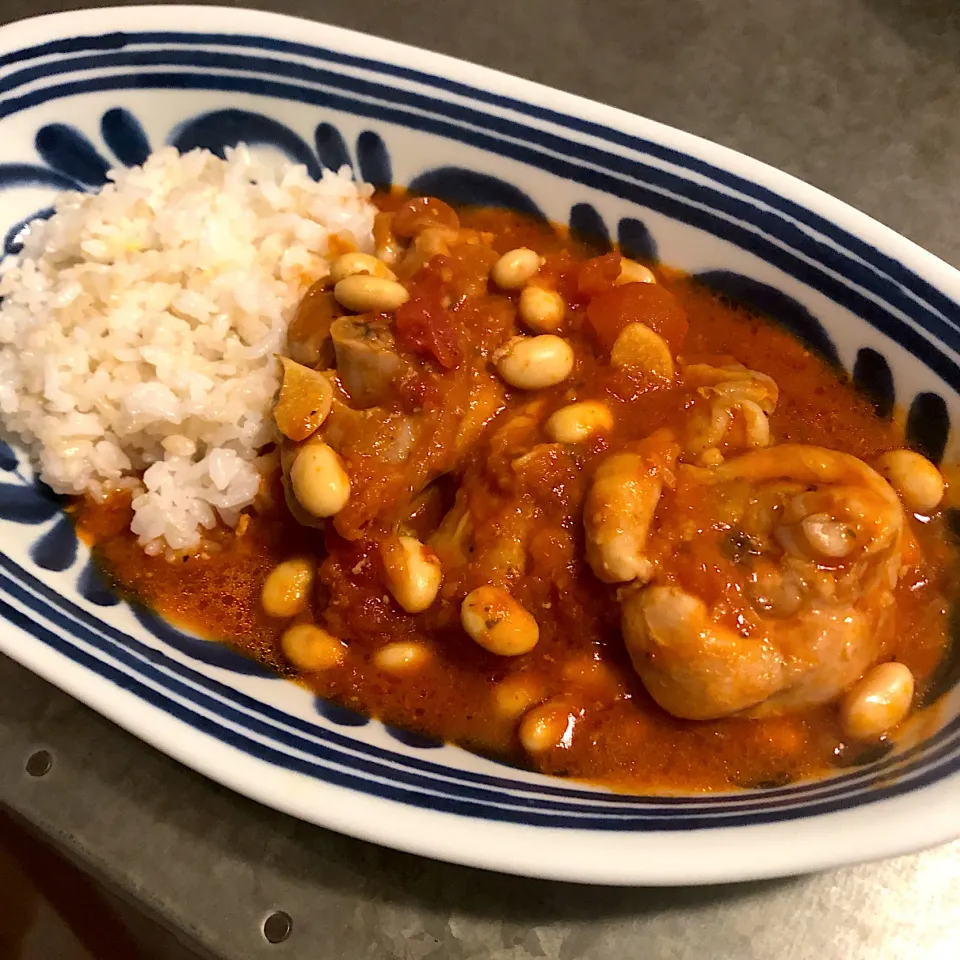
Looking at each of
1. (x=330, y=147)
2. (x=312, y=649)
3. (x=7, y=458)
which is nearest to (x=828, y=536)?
(x=312, y=649)

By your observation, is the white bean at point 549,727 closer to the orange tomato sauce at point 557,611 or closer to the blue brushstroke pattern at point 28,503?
the orange tomato sauce at point 557,611

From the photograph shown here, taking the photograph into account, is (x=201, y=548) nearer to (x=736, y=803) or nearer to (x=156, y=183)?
(x=156, y=183)

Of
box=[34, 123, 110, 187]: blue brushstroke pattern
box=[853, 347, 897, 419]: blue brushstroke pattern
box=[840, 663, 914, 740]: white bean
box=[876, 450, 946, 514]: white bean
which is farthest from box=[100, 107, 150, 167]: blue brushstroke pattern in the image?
box=[840, 663, 914, 740]: white bean

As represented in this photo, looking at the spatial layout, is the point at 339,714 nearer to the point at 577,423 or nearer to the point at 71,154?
the point at 577,423

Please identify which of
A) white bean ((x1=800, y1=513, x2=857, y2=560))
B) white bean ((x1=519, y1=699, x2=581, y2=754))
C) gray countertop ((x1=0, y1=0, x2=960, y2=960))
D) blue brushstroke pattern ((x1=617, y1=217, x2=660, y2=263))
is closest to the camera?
white bean ((x1=800, y1=513, x2=857, y2=560))

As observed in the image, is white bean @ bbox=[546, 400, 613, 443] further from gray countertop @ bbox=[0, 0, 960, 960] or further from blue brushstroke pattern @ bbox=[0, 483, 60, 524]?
blue brushstroke pattern @ bbox=[0, 483, 60, 524]
